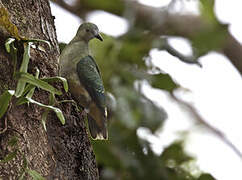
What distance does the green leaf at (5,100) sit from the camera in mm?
1494

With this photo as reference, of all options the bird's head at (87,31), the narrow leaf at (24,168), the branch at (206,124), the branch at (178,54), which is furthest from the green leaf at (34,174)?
the branch at (206,124)

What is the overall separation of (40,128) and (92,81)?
0.36 meters

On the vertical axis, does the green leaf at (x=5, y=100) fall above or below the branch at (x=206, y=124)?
above

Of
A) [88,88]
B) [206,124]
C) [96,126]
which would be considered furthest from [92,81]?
[206,124]

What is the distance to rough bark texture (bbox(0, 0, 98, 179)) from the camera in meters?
1.61

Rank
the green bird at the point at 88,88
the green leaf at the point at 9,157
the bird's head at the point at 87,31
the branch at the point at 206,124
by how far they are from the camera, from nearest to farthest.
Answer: the green leaf at the point at 9,157
the green bird at the point at 88,88
the bird's head at the point at 87,31
the branch at the point at 206,124

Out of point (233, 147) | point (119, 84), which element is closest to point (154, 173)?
point (119, 84)

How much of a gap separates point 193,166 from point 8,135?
159 centimetres

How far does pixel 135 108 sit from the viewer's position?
2.70m

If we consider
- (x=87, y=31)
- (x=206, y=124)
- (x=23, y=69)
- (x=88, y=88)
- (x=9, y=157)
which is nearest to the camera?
(x=9, y=157)

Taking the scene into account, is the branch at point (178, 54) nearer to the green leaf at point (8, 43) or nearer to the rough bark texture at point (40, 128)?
the rough bark texture at point (40, 128)

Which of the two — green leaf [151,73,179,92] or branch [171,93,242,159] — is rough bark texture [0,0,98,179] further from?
branch [171,93,242,159]

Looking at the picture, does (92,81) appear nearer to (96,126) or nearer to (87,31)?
(96,126)

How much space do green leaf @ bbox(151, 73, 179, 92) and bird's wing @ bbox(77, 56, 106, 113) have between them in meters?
0.62
